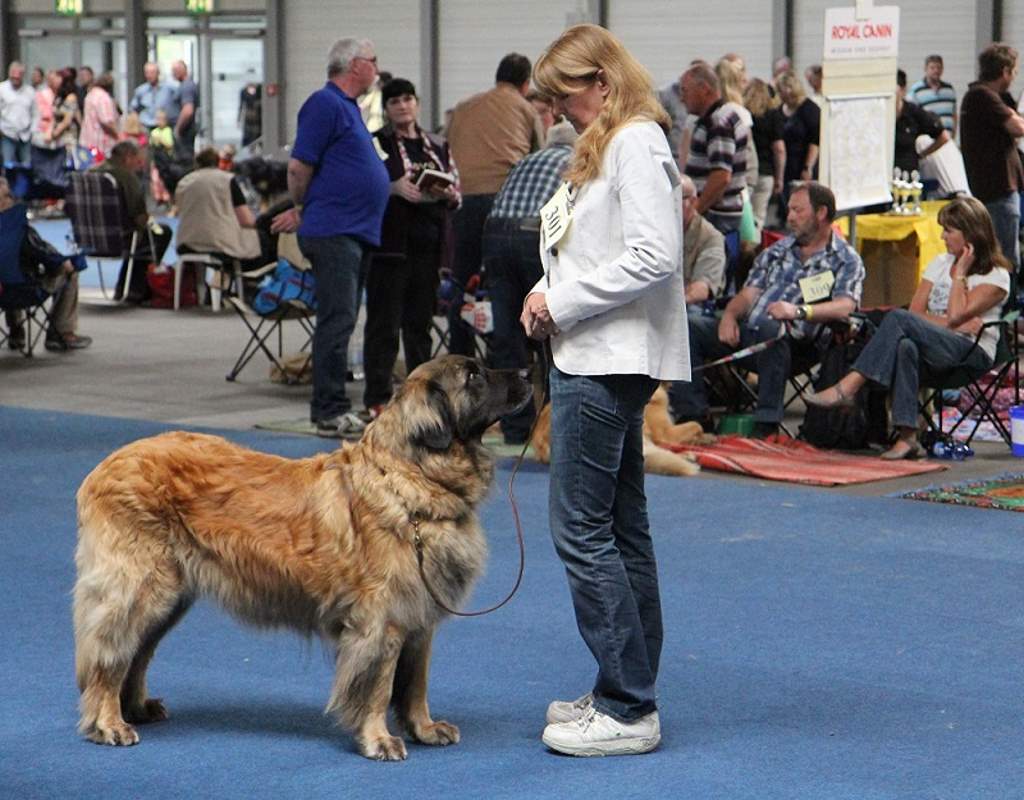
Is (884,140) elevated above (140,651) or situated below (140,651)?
above

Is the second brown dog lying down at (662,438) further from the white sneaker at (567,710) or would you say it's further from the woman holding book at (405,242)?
the white sneaker at (567,710)

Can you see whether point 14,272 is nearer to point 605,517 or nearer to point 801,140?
point 801,140

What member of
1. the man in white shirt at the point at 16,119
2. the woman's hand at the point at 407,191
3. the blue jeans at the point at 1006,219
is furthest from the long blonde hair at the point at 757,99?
the man in white shirt at the point at 16,119

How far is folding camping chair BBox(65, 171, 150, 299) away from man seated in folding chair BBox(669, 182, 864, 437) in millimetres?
6234

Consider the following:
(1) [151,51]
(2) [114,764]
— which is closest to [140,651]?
(2) [114,764]

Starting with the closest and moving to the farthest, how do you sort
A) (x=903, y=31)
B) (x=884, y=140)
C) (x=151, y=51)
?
1. (x=884, y=140)
2. (x=903, y=31)
3. (x=151, y=51)

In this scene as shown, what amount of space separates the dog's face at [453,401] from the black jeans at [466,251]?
4646mm

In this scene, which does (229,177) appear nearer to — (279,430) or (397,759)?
(279,430)

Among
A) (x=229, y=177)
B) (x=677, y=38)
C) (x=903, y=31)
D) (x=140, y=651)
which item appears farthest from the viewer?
(x=677, y=38)

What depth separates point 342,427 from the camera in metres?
8.00

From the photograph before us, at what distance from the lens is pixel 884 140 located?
357 inches

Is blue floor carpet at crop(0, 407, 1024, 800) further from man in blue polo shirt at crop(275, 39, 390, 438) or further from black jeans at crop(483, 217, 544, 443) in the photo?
man in blue polo shirt at crop(275, 39, 390, 438)

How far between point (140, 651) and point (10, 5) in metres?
27.6

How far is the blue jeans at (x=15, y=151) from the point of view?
22844 mm
